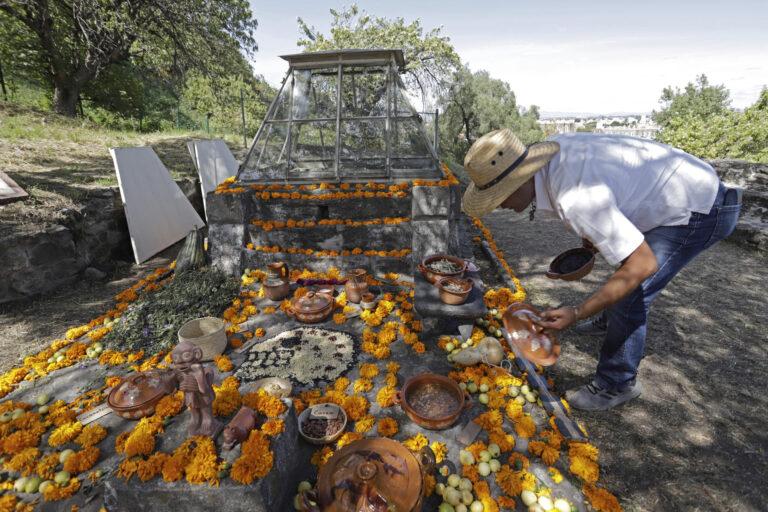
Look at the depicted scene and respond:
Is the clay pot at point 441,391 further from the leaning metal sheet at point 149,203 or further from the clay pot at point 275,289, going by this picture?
the leaning metal sheet at point 149,203

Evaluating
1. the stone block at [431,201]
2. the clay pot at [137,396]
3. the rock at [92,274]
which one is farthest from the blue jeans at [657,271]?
the rock at [92,274]

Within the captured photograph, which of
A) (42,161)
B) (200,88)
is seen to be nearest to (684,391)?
(42,161)

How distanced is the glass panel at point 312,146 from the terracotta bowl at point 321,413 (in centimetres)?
531

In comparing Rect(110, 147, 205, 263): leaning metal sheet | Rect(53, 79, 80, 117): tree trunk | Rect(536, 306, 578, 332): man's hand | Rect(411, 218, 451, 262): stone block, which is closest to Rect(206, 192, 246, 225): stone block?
Rect(110, 147, 205, 263): leaning metal sheet

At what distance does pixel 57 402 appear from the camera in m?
3.15

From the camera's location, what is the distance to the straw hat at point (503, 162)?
220 centimetres

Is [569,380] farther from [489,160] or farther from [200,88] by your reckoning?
[200,88]

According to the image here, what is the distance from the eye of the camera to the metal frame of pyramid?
6172 mm

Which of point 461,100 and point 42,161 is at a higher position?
point 461,100

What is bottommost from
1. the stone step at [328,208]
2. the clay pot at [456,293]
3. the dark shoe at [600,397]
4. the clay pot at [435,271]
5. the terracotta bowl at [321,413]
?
the dark shoe at [600,397]

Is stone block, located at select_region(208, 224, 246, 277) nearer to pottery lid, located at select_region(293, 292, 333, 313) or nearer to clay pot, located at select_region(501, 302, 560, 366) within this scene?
pottery lid, located at select_region(293, 292, 333, 313)

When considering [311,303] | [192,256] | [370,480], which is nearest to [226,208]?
[192,256]

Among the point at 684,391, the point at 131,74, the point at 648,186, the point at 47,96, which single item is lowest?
the point at 684,391

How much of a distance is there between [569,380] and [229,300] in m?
4.47
